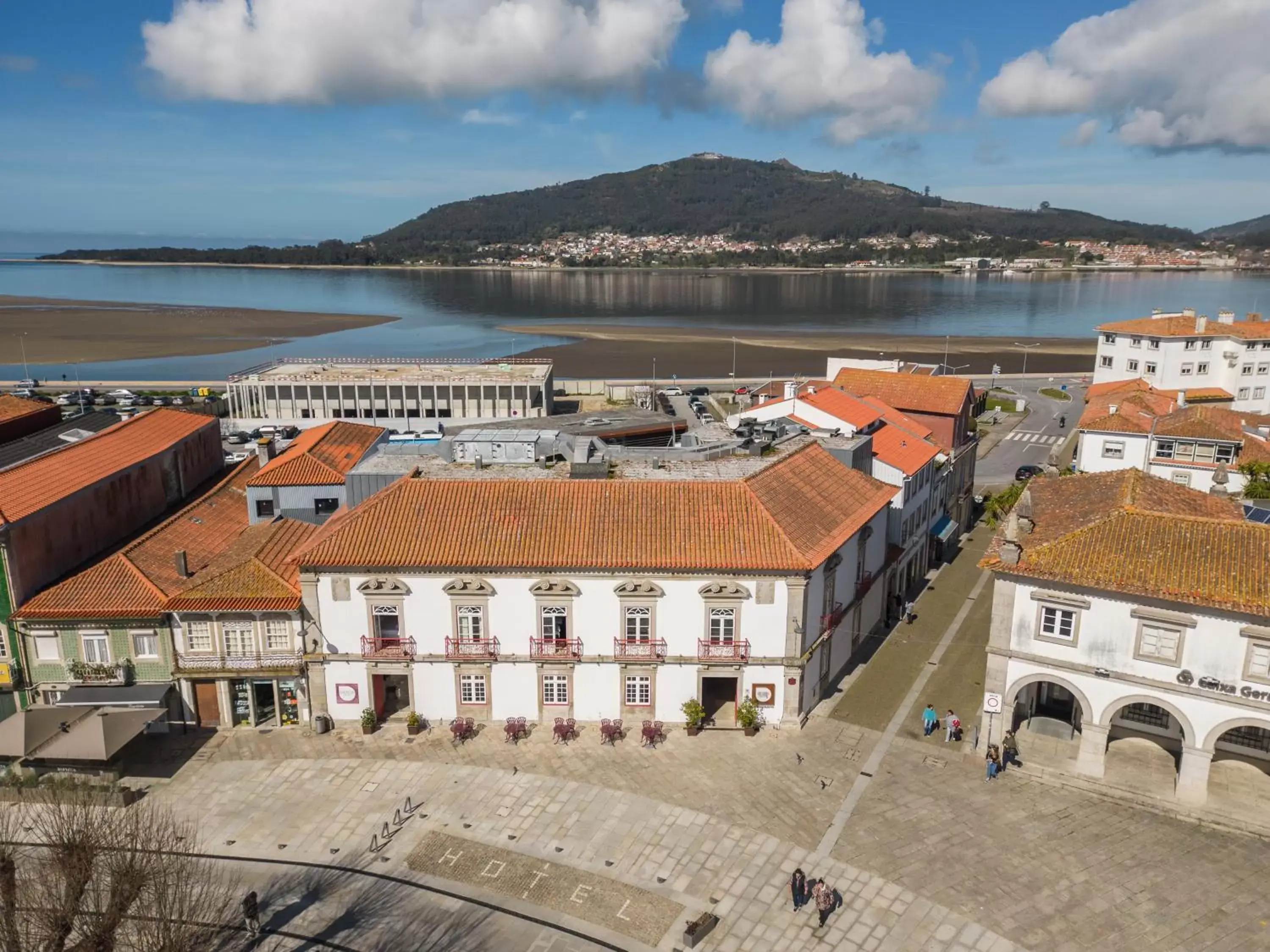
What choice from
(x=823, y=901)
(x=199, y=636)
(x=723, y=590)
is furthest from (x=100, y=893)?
(x=723, y=590)

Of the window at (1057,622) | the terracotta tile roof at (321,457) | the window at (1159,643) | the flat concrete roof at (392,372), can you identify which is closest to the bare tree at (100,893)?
A: the terracotta tile roof at (321,457)

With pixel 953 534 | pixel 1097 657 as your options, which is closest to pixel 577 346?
pixel 953 534

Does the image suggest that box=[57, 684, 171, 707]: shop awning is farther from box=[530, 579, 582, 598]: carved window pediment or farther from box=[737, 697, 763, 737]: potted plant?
box=[737, 697, 763, 737]: potted plant

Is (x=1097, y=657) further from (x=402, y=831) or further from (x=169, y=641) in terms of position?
(x=169, y=641)

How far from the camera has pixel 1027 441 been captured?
92750mm

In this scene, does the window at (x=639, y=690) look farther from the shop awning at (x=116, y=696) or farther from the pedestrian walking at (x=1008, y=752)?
the shop awning at (x=116, y=696)

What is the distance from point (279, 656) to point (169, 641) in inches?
176

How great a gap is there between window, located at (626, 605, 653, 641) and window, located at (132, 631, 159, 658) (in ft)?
62.8

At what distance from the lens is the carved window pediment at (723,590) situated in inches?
1384

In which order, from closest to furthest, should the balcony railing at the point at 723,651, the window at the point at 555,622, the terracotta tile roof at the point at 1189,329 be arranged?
the window at the point at 555,622 → the balcony railing at the point at 723,651 → the terracotta tile roof at the point at 1189,329

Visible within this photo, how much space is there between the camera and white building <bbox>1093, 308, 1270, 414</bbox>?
86.9 m

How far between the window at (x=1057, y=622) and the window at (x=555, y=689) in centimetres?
1811

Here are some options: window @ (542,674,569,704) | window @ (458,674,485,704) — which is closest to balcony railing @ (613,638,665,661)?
window @ (542,674,569,704)

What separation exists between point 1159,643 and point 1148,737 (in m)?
6.95
